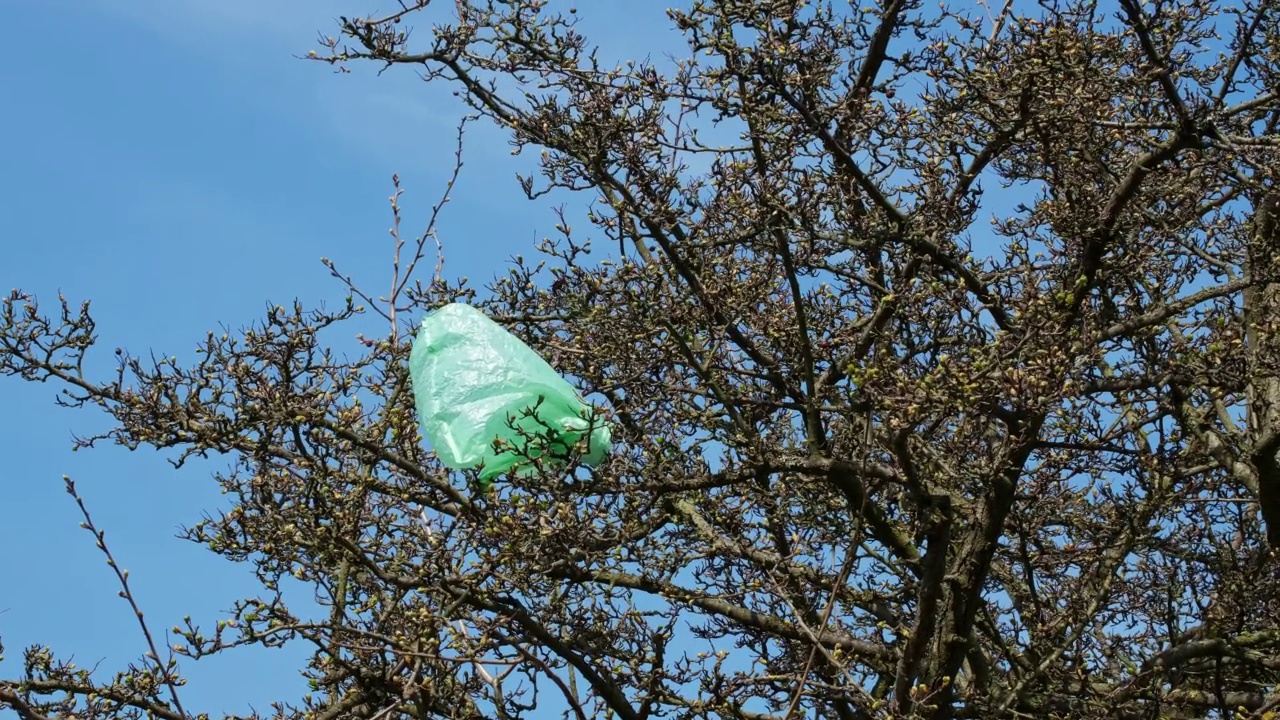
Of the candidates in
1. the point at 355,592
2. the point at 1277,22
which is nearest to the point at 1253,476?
the point at 1277,22

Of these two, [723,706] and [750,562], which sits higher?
[750,562]

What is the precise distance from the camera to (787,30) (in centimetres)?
580

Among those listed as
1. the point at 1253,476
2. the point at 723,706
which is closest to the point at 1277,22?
the point at 1253,476

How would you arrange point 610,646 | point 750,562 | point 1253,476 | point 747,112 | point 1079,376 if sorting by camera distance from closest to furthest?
point 1079,376, point 747,112, point 610,646, point 750,562, point 1253,476

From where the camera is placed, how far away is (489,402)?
5.77 meters

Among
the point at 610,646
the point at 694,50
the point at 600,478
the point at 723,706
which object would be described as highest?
the point at 694,50

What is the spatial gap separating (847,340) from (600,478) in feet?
4.86

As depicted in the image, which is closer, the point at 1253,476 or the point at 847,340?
the point at 847,340

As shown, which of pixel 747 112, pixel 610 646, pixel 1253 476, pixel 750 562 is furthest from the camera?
pixel 1253 476

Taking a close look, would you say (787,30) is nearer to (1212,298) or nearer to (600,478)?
(600,478)

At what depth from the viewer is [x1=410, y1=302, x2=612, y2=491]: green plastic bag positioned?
5.70m

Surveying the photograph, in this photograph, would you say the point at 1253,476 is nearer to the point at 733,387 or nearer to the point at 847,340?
the point at 847,340

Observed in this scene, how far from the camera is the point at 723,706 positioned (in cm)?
568

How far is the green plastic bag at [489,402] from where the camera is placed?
18.7 ft
